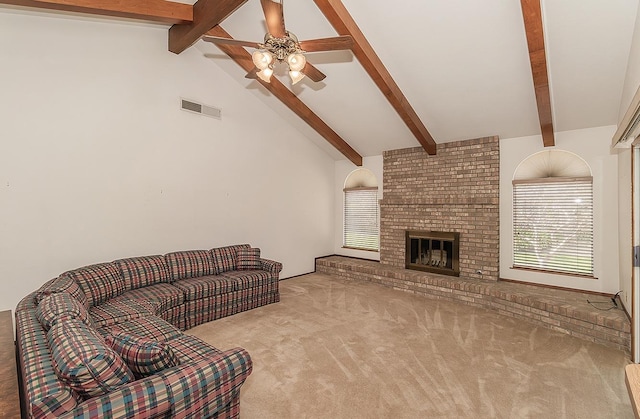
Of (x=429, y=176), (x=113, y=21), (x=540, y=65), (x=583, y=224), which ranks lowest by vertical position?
(x=583, y=224)

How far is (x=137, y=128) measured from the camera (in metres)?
4.25

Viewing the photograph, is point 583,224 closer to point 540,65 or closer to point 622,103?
point 622,103

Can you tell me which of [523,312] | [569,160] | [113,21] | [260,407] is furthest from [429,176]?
[113,21]

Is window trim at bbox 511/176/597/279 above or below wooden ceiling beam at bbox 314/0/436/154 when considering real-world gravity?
below

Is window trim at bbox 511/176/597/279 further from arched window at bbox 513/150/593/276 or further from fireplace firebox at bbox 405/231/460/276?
fireplace firebox at bbox 405/231/460/276

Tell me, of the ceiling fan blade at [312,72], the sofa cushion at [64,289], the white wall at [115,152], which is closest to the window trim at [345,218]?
the white wall at [115,152]

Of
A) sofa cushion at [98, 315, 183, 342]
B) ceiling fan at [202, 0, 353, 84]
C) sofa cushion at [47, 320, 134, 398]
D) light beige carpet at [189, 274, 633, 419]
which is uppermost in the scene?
ceiling fan at [202, 0, 353, 84]

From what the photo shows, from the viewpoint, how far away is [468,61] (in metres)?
3.71

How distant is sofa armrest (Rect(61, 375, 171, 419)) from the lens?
54.0 inches

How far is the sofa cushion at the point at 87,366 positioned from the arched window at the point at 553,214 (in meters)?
5.22

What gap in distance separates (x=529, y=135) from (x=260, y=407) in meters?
4.99

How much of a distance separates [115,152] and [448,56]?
4.31 m

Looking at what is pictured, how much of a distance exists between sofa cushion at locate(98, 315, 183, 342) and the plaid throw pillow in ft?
6.22

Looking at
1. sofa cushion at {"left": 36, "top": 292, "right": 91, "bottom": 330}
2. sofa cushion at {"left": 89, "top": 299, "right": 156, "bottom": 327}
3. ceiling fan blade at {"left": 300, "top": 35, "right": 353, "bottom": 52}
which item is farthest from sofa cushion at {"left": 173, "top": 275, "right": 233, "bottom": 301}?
ceiling fan blade at {"left": 300, "top": 35, "right": 353, "bottom": 52}
